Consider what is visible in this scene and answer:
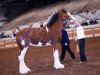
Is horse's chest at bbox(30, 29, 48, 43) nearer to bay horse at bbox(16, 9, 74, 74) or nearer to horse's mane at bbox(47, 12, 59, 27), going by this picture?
bay horse at bbox(16, 9, 74, 74)

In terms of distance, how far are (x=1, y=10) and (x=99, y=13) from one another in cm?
2060

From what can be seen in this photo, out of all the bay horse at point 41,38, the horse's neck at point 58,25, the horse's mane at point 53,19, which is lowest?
the bay horse at point 41,38

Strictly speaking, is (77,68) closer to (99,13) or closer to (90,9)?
(99,13)

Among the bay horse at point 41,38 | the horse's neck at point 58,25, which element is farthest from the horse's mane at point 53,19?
the horse's neck at point 58,25

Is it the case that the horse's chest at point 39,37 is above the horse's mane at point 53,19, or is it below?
below

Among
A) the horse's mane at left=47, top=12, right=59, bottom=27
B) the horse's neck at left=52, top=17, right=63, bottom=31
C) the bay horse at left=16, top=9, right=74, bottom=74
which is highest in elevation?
the horse's mane at left=47, top=12, right=59, bottom=27

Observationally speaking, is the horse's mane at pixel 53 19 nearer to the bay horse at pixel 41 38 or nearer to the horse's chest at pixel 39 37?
the bay horse at pixel 41 38

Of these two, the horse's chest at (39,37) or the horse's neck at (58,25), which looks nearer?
the horse's chest at (39,37)

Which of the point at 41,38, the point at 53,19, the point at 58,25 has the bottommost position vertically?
the point at 41,38

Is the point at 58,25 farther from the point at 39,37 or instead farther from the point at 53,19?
the point at 39,37

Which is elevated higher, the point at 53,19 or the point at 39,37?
the point at 53,19

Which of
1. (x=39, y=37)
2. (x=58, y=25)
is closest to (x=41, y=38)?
(x=39, y=37)

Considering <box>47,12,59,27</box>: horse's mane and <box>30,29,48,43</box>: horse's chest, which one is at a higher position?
<box>47,12,59,27</box>: horse's mane

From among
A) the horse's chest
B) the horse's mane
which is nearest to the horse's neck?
the horse's mane
